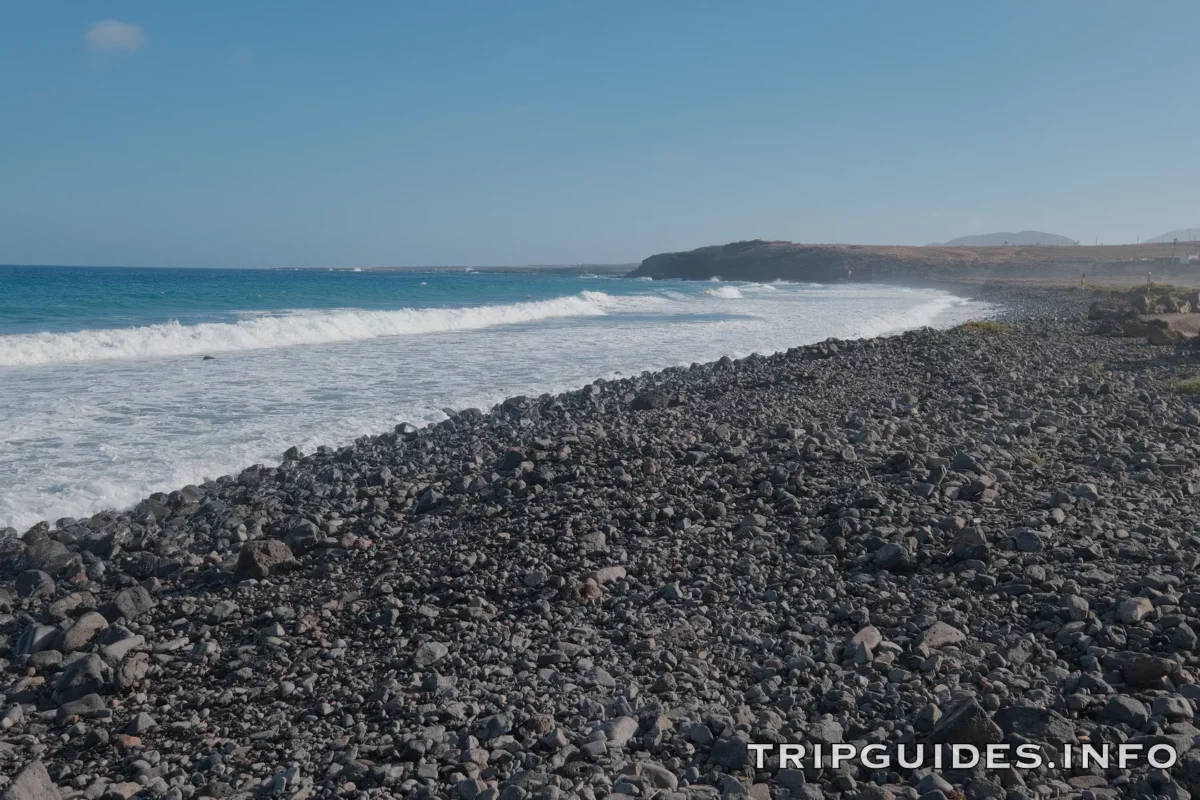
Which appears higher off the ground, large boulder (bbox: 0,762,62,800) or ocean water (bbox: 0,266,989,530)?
ocean water (bbox: 0,266,989,530)

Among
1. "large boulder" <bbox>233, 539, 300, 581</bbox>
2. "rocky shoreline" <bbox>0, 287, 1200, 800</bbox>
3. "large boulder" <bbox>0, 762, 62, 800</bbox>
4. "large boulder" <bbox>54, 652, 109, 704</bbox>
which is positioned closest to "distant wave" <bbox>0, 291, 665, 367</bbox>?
"rocky shoreline" <bbox>0, 287, 1200, 800</bbox>

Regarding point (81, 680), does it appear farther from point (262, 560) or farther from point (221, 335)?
point (221, 335)

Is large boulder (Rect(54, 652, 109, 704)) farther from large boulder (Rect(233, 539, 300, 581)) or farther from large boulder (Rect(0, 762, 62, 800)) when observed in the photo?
large boulder (Rect(233, 539, 300, 581))

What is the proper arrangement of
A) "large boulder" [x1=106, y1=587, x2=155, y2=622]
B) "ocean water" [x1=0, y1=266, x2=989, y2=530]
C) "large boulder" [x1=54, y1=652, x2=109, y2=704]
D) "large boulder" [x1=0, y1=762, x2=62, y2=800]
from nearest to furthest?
"large boulder" [x1=0, y1=762, x2=62, y2=800], "large boulder" [x1=54, y1=652, x2=109, y2=704], "large boulder" [x1=106, y1=587, x2=155, y2=622], "ocean water" [x1=0, y1=266, x2=989, y2=530]

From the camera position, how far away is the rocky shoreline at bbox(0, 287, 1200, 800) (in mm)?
3053

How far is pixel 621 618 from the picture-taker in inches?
166

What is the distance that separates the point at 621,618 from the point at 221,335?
19520mm

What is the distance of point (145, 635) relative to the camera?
4383 mm

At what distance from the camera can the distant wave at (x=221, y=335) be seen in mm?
17812

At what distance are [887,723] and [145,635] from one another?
3.66 m

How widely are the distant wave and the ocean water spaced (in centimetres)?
6

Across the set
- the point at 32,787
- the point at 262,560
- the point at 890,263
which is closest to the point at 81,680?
the point at 32,787

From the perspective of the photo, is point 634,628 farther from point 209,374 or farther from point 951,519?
point 209,374

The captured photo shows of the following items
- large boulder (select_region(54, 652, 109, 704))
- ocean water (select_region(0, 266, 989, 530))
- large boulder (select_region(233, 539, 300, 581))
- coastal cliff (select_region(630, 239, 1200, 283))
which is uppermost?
coastal cliff (select_region(630, 239, 1200, 283))
